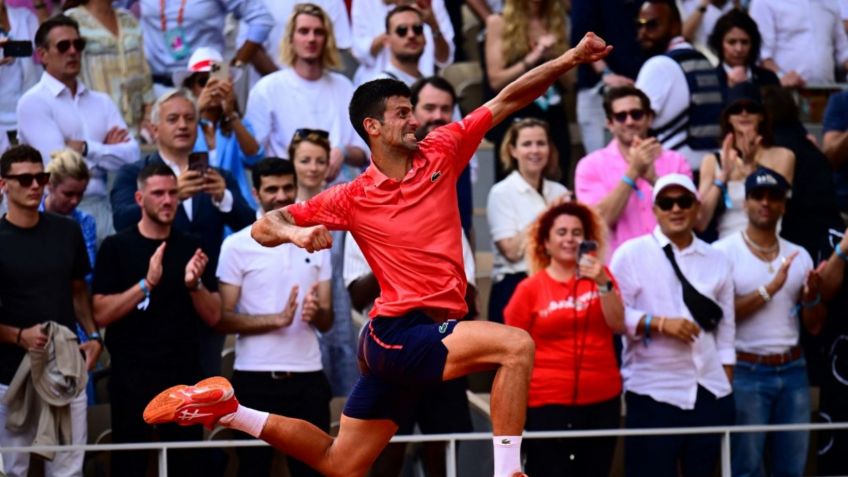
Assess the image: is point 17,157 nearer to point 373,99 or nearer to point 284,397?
point 284,397

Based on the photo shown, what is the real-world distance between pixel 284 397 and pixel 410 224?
2.42m

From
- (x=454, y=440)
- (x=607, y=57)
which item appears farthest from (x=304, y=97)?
(x=454, y=440)

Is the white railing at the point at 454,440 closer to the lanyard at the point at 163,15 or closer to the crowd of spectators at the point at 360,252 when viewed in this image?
the crowd of spectators at the point at 360,252

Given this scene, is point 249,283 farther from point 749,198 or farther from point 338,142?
point 749,198

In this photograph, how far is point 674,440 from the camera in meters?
9.62

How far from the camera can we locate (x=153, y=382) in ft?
31.0

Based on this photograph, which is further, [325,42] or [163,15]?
[163,15]

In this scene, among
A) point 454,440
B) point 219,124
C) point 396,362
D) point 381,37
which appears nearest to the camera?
point 396,362

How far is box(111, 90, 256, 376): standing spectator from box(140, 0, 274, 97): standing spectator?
5.70ft

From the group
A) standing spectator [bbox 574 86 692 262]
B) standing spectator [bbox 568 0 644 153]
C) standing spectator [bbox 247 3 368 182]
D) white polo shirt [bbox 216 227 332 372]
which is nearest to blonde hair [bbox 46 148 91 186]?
white polo shirt [bbox 216 227 332 372]

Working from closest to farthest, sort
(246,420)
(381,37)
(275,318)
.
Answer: (246,420) < (275,318) < (381,37)

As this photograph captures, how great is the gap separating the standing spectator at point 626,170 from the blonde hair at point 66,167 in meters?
3.34

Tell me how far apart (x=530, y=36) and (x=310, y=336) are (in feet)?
11.8

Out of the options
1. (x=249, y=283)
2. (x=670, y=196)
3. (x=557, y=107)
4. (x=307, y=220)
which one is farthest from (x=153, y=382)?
(x=557, y=107)
